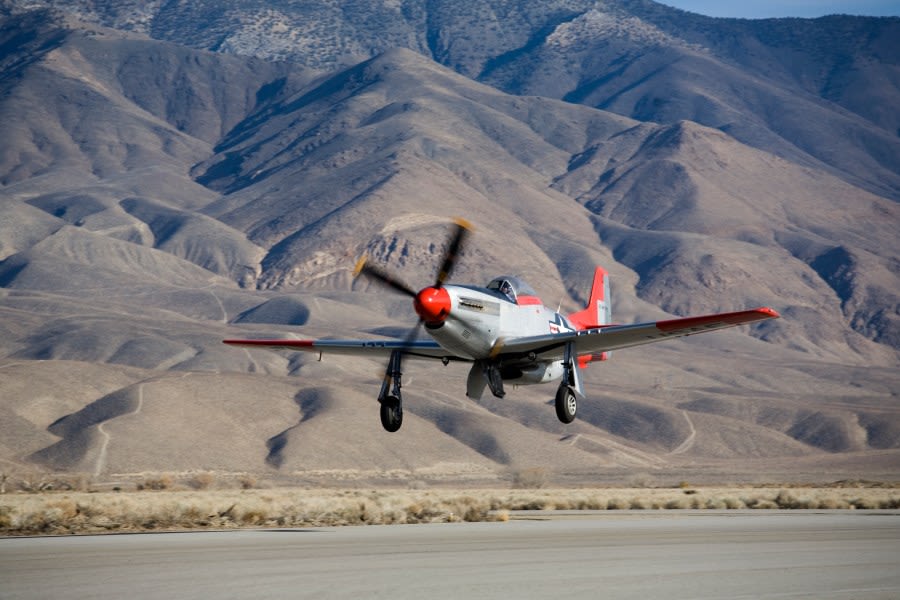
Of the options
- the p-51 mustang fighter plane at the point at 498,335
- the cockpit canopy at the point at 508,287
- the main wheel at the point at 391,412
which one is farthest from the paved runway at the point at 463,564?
the cockpit canopy at the point at 508,287

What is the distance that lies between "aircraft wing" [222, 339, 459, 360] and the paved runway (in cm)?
677

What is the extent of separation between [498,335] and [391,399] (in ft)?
12.7

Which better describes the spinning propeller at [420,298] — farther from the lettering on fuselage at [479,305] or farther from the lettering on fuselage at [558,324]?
the lettering on fuselage at [558,324]

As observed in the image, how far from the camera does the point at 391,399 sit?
35.7 metres

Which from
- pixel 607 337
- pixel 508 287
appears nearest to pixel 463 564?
pixel 508 287

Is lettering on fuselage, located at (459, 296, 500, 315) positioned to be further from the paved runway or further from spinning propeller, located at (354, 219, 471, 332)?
the paved runway

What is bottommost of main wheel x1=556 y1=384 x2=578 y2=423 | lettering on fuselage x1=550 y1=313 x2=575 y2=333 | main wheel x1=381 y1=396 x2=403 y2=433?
main wheel x1=381 y1=396 x2=403 y2=433

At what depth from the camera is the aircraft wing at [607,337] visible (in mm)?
34188

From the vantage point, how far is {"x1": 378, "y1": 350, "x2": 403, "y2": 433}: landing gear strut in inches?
1401

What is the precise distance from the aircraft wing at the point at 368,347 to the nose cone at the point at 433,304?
392cm

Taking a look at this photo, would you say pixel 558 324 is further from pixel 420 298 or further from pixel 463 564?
pixel 463 564

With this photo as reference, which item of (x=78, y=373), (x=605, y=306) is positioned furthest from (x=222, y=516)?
(x=78, y=373)

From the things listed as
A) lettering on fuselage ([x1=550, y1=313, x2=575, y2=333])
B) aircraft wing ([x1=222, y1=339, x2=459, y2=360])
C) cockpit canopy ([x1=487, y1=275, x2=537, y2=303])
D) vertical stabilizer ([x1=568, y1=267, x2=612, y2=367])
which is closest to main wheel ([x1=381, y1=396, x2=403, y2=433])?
aircraft wing ([x1=222, y1=339, x2=459, y2=360])

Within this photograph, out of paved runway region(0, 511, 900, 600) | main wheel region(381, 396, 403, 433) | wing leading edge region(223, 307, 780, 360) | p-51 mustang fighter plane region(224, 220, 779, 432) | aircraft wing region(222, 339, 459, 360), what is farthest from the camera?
aircraft wing region(222, 339, 459, 360)
